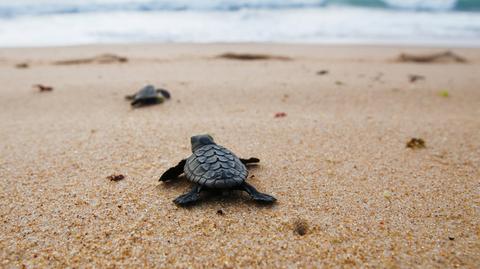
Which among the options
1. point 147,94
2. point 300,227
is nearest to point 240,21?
point 147,94

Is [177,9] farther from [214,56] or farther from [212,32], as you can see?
[214,56]

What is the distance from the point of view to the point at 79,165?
2.71 meters

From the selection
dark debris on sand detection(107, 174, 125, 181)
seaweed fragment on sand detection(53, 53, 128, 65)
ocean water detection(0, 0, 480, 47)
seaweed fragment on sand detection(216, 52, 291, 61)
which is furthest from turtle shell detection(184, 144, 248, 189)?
ocean water detection(0, 0, 480, 47)

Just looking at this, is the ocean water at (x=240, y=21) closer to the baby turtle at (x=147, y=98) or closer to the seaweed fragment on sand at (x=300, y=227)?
the baby turtle at (x=147, y=98)

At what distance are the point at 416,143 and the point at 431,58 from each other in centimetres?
476

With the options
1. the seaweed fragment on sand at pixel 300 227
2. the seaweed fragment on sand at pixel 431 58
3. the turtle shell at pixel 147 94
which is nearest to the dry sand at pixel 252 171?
the seaweed fragment on sand at pixel 300 227

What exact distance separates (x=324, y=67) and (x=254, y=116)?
2.76 meters

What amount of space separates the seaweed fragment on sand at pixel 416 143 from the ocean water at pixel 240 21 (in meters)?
6.53

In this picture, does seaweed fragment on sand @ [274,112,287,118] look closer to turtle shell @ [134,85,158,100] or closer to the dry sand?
the dry sand

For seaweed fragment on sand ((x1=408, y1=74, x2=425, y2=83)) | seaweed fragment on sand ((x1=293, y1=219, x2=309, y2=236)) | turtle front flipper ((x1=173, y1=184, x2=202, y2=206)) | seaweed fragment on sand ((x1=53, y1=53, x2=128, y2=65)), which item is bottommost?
seaweed fragment on sand ((x1=293, y1=219, x2=309, y2=236))

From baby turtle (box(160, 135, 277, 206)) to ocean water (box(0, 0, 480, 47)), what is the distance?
23.6 feet

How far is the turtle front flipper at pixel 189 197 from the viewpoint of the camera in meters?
2.12

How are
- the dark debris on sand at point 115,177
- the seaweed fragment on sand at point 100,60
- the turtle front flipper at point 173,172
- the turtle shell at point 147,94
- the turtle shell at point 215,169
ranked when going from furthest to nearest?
the seaweed fragment on sand at point 100,60 < the turtle shell at point 147,94 < the dark debris on sand at point 115,177 < the turtle front flipper at point 173,172 < the turtle shell at point 215,169

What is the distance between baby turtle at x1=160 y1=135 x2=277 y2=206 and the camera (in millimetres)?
2084
